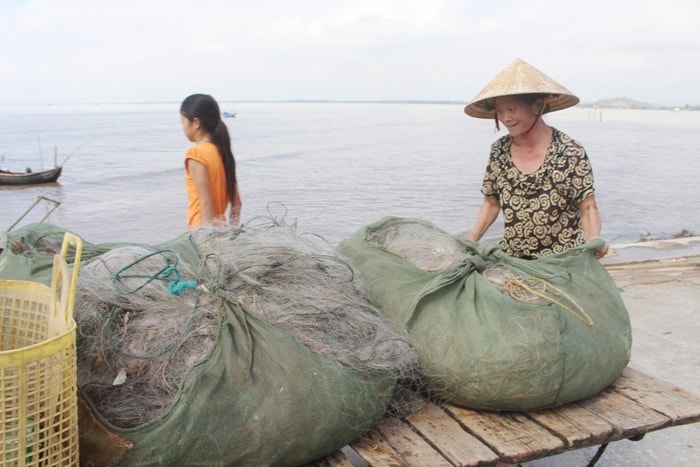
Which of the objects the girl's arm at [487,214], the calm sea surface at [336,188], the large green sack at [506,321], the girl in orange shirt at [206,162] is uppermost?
the girl in orange shirt at [206,162]

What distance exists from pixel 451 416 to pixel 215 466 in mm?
851

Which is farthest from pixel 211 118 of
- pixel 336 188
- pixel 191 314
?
pixel 336 188

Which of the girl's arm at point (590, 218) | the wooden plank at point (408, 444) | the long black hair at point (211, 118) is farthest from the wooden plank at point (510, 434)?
the long black hair at point (211, 118)

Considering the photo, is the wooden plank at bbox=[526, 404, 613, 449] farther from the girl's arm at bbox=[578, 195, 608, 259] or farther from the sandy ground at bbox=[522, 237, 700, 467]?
the girl's arm at bbox=[578, 195, 608, 259]

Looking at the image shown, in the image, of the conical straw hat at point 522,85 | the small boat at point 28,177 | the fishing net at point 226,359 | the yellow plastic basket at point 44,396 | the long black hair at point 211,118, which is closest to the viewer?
the yellow plastic basket at point 44,396

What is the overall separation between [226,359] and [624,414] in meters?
1.39

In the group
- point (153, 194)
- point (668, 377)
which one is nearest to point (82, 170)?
point (153, 194)

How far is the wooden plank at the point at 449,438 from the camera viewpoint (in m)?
2.01

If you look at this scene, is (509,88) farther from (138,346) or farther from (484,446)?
(138,346)

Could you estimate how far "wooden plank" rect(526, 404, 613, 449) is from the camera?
7.00ft

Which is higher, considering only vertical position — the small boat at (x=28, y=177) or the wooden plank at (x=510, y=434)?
the wooden plank at (x=510, y=434)

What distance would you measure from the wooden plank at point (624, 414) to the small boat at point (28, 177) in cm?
2221

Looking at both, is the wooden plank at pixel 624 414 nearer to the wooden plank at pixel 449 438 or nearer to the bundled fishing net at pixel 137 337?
the wooden plank at pixel 449 438

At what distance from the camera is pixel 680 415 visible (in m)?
2.29
